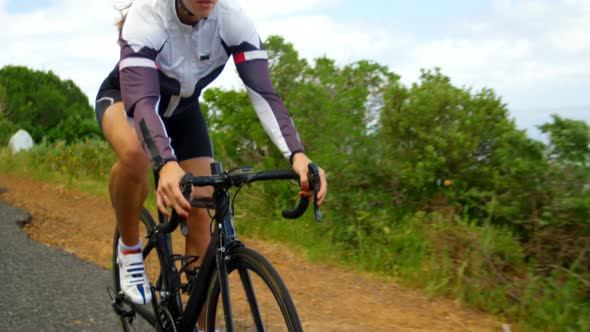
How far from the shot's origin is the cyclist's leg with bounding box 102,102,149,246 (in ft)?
10.7

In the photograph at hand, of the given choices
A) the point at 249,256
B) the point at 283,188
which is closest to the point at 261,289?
the point at 249,256

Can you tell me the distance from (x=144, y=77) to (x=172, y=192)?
2.28 ft

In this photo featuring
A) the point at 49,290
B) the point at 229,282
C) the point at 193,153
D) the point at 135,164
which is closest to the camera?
the point at 229,282

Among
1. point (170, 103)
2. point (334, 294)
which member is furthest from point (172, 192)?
point (334, 294)

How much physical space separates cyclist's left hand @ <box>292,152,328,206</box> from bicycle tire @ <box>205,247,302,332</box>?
326mm

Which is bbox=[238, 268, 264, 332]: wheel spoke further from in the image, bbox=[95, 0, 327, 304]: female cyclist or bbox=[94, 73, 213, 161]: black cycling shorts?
bbox=[94, 73, 213, 161]: black cycling shorts

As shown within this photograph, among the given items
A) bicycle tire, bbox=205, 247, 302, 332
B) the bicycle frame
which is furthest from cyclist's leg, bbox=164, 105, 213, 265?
bicycle tire, bbox=205, 247, 302, 332

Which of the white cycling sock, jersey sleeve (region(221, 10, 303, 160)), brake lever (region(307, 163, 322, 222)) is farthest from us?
the white cycling sock

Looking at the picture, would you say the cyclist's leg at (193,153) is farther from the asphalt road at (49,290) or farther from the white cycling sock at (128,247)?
the asphalt road at (49,290)

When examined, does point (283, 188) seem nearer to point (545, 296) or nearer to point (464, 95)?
point (464, 95)

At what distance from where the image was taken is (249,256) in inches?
105

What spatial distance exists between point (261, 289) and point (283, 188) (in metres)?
4.64

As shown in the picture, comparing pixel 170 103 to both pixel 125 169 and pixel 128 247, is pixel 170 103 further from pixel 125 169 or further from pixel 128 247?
pixel 128 247

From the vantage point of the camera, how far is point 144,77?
2979mm
